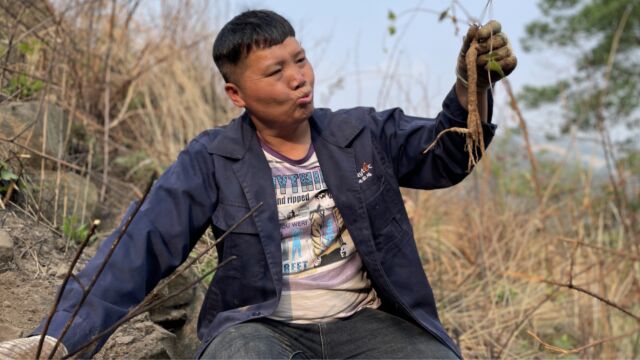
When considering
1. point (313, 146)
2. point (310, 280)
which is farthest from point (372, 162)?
point (310, 280)

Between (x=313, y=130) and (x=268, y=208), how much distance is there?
333mm

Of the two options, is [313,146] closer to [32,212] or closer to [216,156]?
[216,156]

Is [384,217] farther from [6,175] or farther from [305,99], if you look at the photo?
[6,175]

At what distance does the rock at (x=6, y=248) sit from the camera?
2875 millimetres

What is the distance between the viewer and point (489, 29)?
2195mm

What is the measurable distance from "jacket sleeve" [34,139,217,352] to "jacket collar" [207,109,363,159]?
7 centimetres

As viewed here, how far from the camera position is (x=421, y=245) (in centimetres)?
516

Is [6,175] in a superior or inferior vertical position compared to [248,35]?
inferior

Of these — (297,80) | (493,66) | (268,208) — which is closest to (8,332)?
(268,208)

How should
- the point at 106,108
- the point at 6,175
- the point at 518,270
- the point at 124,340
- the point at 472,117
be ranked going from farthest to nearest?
1. the point at 518,270
2. the point at 106,108
3. the point at 6,175
4. the point at 124,340
5. the point at 472,117

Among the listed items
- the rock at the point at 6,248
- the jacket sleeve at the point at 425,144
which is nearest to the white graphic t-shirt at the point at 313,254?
the jacket sleeve at the point at 425,144

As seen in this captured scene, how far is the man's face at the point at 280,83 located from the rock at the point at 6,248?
3.60 ft

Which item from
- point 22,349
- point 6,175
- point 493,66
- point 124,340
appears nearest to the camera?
point 22,349

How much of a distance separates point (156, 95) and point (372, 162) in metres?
3.44
